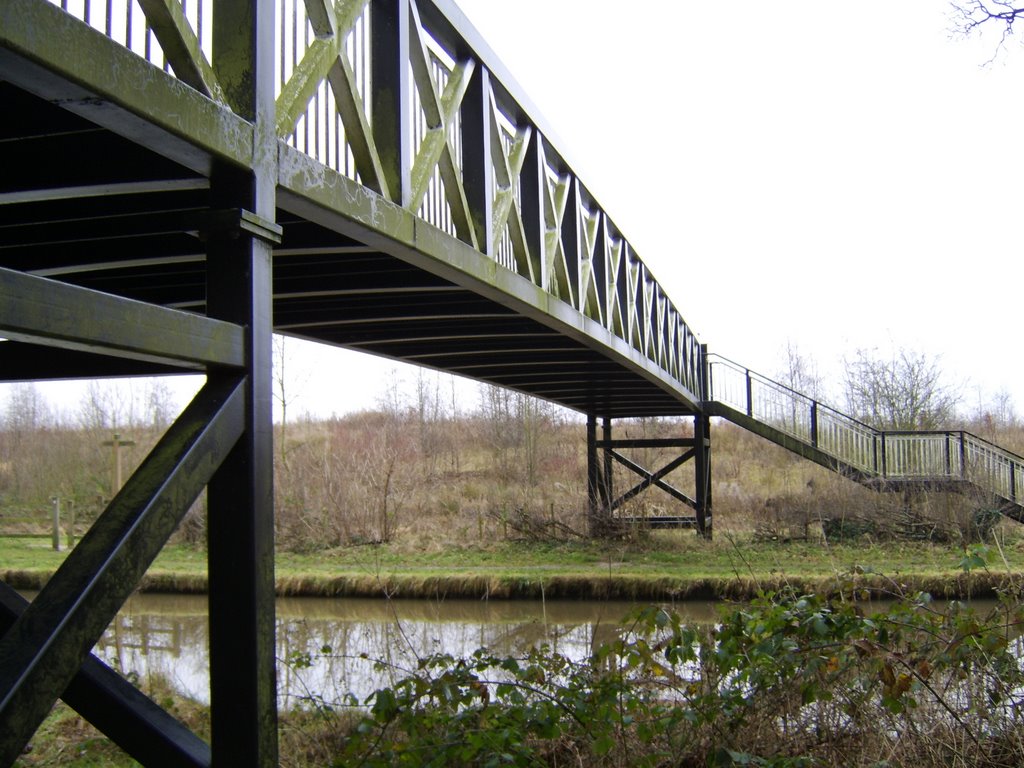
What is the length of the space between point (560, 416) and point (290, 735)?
88.3 feet

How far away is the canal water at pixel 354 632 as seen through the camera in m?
11.0

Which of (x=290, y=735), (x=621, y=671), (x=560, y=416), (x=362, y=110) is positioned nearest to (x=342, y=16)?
(x=362, y=110)

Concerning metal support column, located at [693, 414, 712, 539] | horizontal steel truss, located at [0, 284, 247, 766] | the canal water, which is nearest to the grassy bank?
the canal water

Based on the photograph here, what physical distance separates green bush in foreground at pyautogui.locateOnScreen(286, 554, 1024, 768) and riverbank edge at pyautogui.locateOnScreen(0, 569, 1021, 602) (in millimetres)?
8989

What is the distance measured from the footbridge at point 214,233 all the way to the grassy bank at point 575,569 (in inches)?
339

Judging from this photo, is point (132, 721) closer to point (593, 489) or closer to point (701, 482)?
point (701, 482)

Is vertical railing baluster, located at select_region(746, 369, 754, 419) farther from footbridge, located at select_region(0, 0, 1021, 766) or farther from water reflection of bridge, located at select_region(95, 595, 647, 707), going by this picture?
footbridge, located at select_region(0, 0, 1021, 766)

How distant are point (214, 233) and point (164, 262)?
2708 mm

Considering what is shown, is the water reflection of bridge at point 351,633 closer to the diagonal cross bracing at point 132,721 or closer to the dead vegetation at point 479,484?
the dead vegetation at point 479,484

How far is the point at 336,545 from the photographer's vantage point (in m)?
22.2

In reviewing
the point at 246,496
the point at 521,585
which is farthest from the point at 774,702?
the point at 521,585

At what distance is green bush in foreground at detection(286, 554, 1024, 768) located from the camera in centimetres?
440

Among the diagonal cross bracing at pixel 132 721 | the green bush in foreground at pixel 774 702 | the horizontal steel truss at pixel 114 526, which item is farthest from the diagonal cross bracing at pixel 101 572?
the green bush in foreground at pixel 774 702

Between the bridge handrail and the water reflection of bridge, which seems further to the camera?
the bridge handrail
